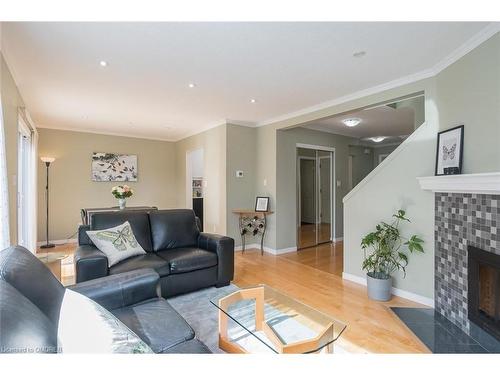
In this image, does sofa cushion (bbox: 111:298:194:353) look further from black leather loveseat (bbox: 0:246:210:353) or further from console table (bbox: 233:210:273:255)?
console table (bbox: 233:210:273:255)

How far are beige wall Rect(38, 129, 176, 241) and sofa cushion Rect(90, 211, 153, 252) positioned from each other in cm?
327

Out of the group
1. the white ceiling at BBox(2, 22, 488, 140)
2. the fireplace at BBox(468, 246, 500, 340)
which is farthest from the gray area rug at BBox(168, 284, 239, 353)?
the white ceiling at BBox(2, 22, 488, 140)

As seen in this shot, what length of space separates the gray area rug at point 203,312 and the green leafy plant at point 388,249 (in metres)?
1.62

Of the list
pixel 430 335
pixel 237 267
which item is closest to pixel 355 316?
pixel 430 335

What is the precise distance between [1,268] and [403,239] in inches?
129

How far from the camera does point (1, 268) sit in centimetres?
113

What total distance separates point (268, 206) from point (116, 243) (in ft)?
8.86

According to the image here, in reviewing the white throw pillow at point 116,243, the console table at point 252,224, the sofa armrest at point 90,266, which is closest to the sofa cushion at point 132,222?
the white throw pillow at point 116,243

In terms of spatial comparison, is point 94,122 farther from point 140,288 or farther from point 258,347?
point 258,347

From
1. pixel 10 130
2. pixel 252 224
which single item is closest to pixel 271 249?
pixel 252 224

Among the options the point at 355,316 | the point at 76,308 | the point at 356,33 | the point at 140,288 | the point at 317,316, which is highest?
the point at 356,33

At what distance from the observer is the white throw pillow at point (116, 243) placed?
2594mm

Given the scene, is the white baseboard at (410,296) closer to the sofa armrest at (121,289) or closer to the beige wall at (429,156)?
the beige wall at (429,156)

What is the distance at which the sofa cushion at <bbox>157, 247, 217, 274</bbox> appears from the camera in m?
2.71
